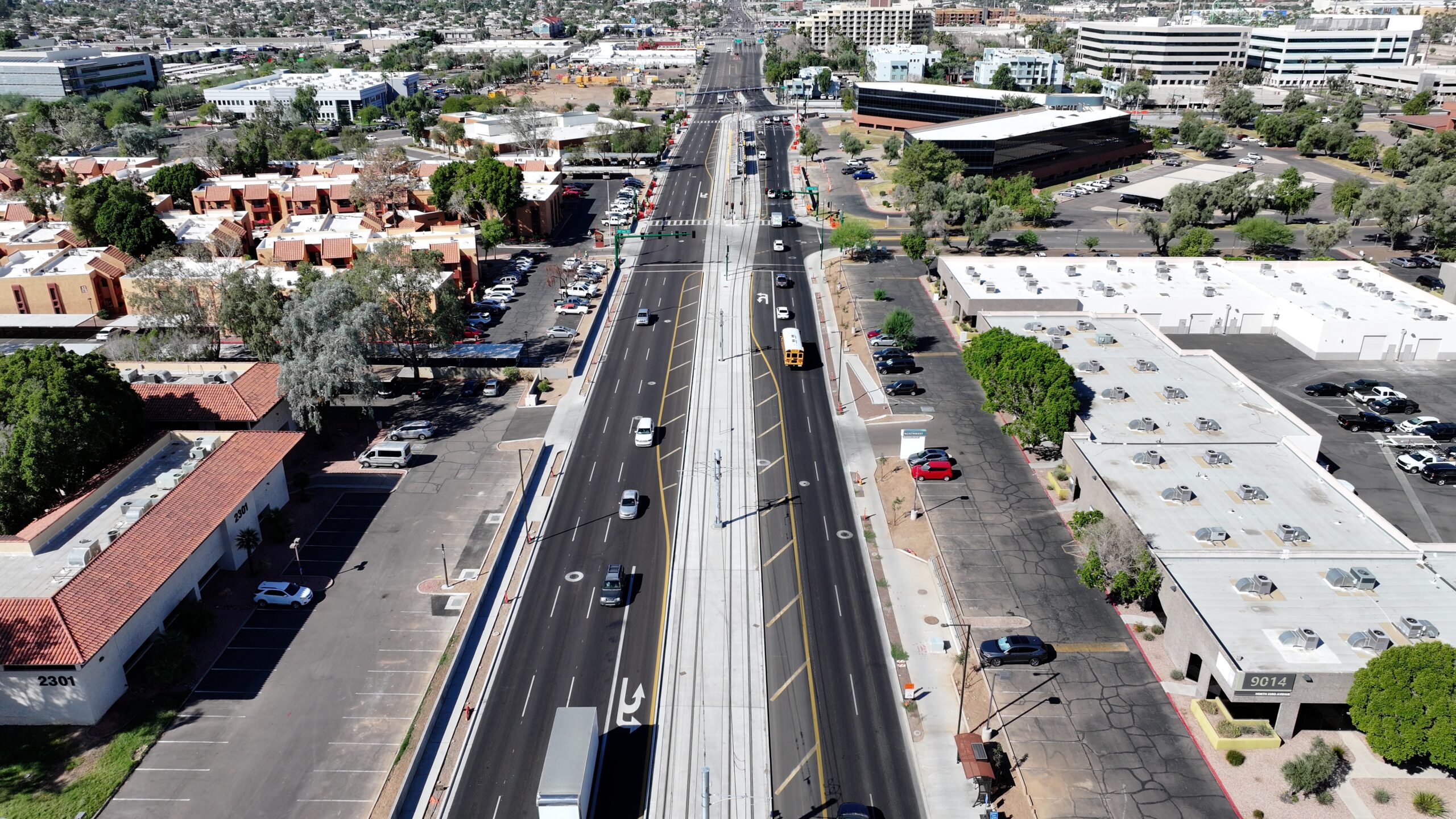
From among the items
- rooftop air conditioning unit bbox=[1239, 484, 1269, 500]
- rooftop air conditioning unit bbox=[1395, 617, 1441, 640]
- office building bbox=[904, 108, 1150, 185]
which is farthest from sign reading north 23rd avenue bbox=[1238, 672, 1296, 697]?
office building bbox=[904, 108, 1150, 185]

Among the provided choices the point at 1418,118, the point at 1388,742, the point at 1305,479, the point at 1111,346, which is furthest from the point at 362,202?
the point at 1418,118

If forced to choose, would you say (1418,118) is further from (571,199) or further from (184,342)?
(184,342)

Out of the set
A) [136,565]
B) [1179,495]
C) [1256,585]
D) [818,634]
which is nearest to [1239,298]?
[1179,495]

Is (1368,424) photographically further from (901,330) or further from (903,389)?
(901,330)

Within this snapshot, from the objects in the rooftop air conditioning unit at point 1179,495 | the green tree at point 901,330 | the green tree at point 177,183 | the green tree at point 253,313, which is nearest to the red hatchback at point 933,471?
the rooftop air conditioning unit at point 1179,495

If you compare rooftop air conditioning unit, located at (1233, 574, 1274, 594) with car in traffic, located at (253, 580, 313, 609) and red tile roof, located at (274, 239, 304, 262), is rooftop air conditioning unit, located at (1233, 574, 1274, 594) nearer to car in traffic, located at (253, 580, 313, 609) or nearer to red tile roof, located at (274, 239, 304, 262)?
car in traffic, located at (253, 580, 313, 609)
